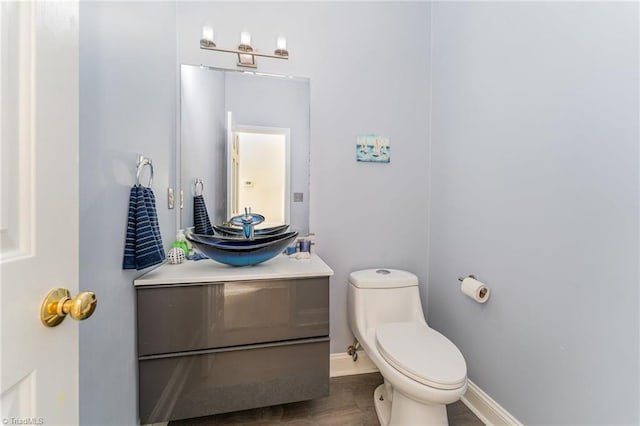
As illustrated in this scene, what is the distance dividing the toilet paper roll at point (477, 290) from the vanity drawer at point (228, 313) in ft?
2.52

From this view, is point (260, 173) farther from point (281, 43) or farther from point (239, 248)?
point (281, 43)

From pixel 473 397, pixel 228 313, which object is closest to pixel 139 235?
pixel 228 313

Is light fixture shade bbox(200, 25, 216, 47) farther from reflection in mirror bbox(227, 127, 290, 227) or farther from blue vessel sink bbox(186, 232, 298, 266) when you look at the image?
blue vessel sink bbox(186, 232, 298, 266)

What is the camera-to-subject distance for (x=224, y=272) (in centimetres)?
127

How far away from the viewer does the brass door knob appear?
45 cm

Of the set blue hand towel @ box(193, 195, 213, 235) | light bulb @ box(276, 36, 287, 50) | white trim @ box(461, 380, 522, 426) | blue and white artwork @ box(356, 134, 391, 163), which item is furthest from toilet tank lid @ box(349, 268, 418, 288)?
light bulb @ box(276, 36, 287, 50)

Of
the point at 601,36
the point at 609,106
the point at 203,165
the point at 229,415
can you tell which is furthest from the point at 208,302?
the point at 601,36

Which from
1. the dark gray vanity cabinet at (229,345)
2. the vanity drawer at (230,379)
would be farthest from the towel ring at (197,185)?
the vanity drawer at (230,379)

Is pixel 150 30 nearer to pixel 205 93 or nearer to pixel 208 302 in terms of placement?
pixel 205 93

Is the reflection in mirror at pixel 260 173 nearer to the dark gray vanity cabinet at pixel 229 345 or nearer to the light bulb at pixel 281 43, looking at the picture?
the light bulb at pixel 281 43

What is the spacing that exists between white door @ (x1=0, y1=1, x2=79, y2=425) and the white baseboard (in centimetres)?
151

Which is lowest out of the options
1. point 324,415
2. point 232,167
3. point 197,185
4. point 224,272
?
point 324,415

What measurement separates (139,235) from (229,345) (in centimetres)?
62

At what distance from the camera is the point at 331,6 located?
1.73 metres
